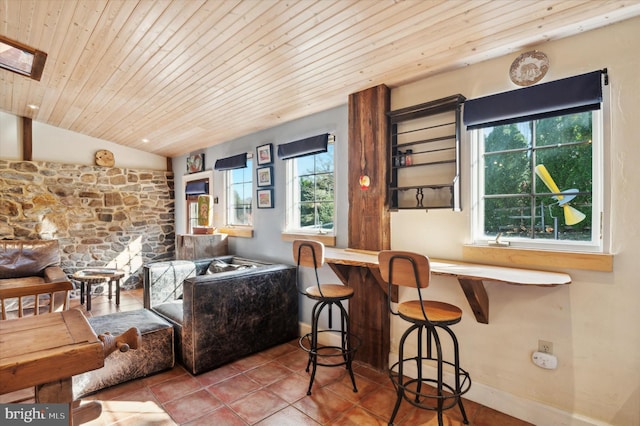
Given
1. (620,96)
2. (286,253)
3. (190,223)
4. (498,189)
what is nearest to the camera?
(620,96)

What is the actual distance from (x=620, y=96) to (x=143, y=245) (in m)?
6.24

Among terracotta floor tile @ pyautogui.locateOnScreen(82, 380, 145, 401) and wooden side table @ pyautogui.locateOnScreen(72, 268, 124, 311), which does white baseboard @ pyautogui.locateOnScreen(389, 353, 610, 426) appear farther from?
wooden side table @ pyautogui.locateOnScreen(72, 268, 124, 311)

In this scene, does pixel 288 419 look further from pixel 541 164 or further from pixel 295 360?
pixel 541 164

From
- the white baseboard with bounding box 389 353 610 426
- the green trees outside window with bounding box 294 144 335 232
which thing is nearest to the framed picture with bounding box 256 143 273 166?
the green trees outside window with bounding box 294 144 335 232

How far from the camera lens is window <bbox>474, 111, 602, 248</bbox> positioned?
1886 mm

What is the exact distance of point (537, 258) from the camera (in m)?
1.96

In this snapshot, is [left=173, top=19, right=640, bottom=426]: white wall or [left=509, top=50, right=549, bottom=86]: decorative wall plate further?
[left=509, top=50, right=549, bottom=86]: decorative wall plate

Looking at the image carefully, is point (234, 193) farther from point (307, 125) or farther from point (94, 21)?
point (94, 21)

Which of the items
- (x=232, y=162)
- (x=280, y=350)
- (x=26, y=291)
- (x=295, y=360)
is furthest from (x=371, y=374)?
(x=232, y=162)

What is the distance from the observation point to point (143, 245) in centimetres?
569

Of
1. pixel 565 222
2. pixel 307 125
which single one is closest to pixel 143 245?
pixel 307 125

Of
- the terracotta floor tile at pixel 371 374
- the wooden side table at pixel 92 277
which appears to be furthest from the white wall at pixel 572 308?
the wooden side table at pixel 92 277

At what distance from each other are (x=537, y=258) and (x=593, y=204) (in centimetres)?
42

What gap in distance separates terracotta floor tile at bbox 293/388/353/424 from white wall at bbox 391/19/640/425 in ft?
2.99
